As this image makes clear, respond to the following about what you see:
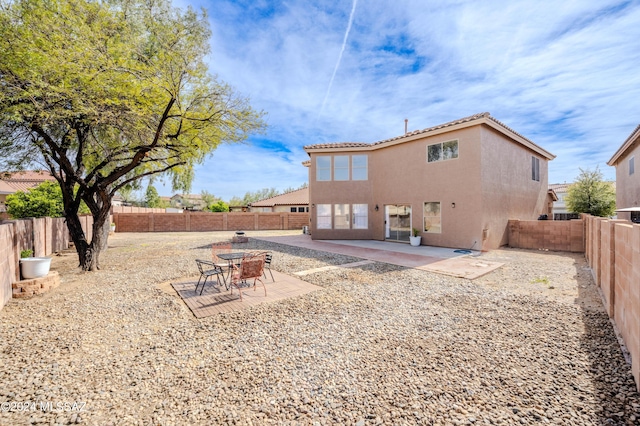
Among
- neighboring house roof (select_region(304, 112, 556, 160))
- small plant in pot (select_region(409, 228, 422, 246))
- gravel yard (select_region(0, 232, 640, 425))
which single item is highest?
neighboring house roof (select_region(304, 112, 556, 160))

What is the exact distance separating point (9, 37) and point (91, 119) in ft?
6.97

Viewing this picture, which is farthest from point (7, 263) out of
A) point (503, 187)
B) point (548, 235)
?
point (548, 235)

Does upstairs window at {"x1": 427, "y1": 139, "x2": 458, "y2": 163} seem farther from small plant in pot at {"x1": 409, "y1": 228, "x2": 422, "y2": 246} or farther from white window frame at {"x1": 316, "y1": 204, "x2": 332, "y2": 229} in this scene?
white window frame at {"x1": 316, "y1": 204, "x2": 332, "y2": 229}

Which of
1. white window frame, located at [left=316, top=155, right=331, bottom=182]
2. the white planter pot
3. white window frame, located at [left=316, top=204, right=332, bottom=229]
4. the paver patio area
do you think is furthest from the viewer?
white window frame, located at [left=316, top=204, right=332, bottom=229]

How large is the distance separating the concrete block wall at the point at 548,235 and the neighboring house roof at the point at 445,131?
4.81 meters

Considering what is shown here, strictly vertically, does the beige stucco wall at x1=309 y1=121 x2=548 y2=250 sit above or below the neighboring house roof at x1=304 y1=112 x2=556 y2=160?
below

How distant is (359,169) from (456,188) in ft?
20.2

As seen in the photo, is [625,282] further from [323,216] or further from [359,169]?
[323,216]

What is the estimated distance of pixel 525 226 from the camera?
45.7 feet

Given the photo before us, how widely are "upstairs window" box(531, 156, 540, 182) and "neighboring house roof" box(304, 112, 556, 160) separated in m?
0.51

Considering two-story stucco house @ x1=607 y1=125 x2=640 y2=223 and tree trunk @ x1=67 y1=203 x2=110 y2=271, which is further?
two-story stucco house @ x1=607 y1=125 x2=640 y2=223

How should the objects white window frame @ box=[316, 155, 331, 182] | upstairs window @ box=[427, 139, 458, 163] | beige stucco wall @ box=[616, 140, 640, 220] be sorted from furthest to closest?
white window frame @ box=[316, 155, 331, 182] → upstairs window @ box=[427, 139, 458, 163] → beige stucco wall @ box=[616, 140, 640, 220]

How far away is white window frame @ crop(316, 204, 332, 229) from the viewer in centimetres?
1781

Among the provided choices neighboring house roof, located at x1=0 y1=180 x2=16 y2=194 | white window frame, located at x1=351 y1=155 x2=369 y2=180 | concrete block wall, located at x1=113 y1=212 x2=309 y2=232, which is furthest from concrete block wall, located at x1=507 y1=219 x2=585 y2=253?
neighboring house roof, located at x1=0 y1=180 x2=16 y2=194
